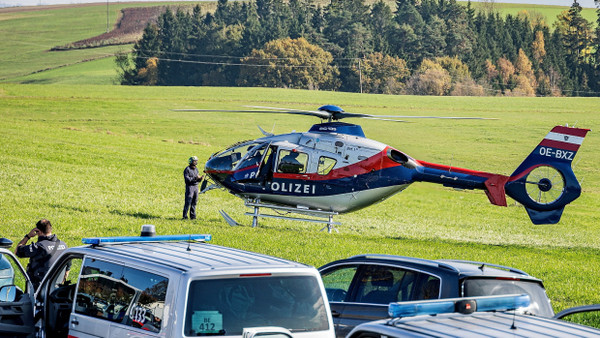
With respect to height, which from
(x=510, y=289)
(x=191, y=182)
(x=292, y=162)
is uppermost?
(x=510, y=289)

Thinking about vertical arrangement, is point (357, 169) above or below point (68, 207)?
above

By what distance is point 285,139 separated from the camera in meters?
24.0

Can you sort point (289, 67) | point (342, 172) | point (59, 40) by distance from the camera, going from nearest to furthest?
1. point (342, 172)
2. point (289, 67)
3. point (59, 40)

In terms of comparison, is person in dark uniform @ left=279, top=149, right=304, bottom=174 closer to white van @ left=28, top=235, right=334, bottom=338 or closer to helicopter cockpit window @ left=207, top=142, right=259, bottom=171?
helicopter cockpit window @ left=207, top=142, right=259, bottom=171

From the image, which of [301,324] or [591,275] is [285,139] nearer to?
[591,275]

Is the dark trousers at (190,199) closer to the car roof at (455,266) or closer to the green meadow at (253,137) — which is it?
the green meadow at (253,137)

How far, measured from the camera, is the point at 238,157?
80.7 ft

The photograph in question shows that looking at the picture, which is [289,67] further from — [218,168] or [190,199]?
[218,168]

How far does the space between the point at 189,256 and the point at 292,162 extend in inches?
638

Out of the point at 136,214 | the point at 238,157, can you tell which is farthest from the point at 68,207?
the point at 238,157

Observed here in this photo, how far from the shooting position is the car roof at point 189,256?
24.1 ft

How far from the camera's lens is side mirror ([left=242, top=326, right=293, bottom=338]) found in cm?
669

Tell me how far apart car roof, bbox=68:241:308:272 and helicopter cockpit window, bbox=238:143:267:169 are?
15.2 m

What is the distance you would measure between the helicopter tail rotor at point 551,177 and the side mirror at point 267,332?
1901 cm
